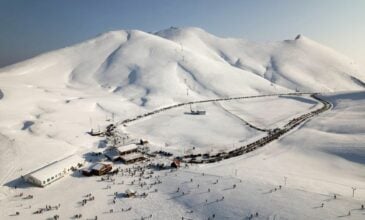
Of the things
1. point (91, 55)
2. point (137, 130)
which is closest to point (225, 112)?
point (137, 130)

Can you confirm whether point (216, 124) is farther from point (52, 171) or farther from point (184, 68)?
point (184, 68)

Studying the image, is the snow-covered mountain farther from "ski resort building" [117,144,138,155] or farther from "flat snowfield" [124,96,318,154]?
"ski resort building" [117,144,138,155]

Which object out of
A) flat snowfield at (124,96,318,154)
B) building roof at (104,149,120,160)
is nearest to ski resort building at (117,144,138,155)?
building roof at (104,149,120,160)

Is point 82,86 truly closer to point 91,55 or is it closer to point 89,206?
point 91,55

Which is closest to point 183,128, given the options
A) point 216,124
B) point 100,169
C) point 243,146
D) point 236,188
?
point 216,124

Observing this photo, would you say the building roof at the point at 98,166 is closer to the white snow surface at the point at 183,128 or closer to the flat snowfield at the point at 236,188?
the flat snowfield at the point at 236,188

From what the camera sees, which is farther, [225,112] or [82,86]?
[82,86]

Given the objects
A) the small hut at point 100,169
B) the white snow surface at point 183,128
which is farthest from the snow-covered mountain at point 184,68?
the small hut at point 100,169
